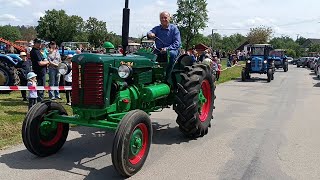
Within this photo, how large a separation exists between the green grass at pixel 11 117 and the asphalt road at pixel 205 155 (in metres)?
0.47

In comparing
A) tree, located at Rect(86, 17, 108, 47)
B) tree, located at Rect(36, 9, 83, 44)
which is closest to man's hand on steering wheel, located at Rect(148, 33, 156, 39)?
tree, located at Rect(86, 17, 108, 47)

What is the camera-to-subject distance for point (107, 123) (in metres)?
4.81

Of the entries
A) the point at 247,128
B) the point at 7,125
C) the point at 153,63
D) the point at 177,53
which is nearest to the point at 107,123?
the point at 153,63

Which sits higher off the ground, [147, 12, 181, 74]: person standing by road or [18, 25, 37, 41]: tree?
[18, 25, 37, 41]: tree

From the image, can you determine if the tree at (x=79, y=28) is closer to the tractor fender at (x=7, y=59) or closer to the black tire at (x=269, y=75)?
the black tire at (x=269, y=75)

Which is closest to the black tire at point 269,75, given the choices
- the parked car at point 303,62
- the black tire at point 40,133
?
the black tire at point 40,133

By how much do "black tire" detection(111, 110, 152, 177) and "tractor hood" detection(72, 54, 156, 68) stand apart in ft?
A: 2.80

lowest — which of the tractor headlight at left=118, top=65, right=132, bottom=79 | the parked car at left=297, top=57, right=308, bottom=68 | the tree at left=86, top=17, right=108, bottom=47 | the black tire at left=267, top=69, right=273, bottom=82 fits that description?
the black tire at left=267, top=69, right=273, bottom=82

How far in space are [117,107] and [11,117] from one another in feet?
11.5

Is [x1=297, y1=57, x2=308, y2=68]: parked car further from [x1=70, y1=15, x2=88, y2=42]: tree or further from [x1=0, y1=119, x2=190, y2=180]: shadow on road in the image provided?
[x1=70, y1=15, x2=88, y2=42]: tree

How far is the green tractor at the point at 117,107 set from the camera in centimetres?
455

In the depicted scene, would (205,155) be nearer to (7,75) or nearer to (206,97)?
(206,97)

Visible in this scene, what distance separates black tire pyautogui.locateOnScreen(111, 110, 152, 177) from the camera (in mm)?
4258

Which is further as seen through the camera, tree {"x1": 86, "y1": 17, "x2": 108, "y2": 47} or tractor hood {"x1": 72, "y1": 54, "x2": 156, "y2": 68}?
tree {"x1": 86, "y1": 17, "x2": 108, "y2": 47}
